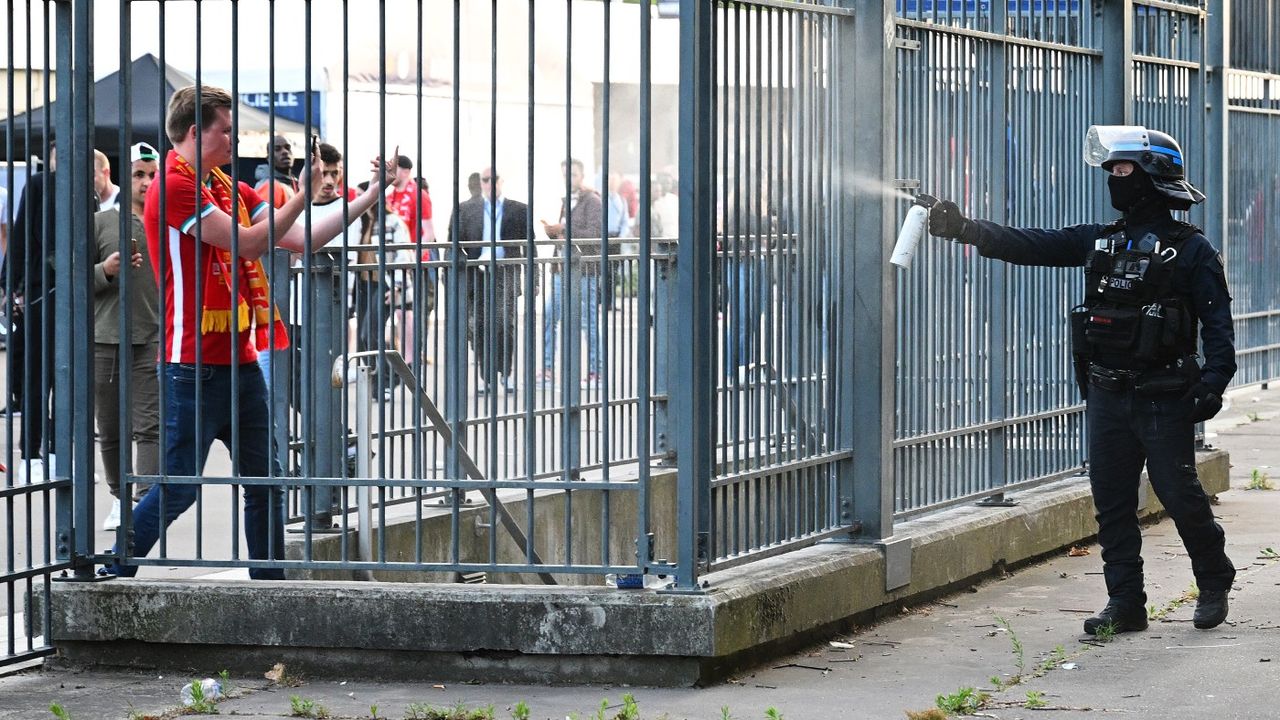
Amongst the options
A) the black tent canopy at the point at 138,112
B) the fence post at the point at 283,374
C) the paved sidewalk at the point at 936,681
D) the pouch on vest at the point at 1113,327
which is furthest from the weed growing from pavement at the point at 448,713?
the black tent canopy at the point at 138,112

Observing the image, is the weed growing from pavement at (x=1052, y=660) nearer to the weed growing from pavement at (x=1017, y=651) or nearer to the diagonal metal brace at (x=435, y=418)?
the weed growing from pavement at (x=1017, y=651)

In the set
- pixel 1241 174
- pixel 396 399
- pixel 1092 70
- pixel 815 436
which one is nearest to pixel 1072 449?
pixel 1092 70

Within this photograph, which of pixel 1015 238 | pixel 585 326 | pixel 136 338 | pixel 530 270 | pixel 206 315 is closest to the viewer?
pixel 530 270

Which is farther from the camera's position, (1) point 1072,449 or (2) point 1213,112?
(2) point 1213,112

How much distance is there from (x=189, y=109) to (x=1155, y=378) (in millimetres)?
3427

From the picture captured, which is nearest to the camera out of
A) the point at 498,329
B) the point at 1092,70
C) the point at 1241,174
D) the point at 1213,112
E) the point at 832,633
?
the point at 832,633

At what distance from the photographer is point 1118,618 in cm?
690

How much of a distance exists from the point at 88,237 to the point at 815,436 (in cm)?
258

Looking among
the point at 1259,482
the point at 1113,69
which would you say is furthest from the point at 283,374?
the point at 1259,482

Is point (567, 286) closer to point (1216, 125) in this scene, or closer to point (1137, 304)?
point (1137, 304)

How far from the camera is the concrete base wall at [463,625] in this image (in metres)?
5.97

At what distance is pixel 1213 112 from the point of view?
1232cm

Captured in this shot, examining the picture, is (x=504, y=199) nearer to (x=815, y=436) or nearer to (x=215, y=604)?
(x=815, y=436)

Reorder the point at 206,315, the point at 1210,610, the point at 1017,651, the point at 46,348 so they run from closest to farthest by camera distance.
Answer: the point at 46,348, the point at 1017,651, the point at 206,315, the point at 1210,610
